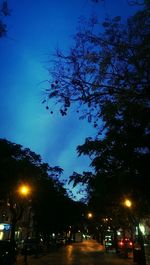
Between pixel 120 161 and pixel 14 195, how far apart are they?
26.2 metres

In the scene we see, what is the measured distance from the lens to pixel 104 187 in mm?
22016

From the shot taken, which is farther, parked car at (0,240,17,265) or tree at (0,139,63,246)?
tree at (0,139,63,246)

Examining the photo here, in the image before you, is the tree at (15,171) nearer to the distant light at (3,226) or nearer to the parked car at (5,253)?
the parked car at (5,253)

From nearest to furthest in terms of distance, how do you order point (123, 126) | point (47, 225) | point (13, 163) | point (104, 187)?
point (123, 126) → point (104, 187) → point (13, 163) → point (47, 225)

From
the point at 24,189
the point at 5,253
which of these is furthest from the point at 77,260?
the point at 5,253

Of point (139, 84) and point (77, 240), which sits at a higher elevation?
point (77, 240)

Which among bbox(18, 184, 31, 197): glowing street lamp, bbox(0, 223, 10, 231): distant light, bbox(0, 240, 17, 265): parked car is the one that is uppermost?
bbox(0, 223, 10, 231): distant light

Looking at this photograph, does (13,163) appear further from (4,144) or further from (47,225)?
(47,225)

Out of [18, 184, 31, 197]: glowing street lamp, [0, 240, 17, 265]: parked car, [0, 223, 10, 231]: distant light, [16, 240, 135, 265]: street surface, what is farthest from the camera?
[0, 223, 10, 231]: distant light

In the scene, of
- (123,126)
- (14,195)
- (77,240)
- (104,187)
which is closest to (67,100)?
(123,126)

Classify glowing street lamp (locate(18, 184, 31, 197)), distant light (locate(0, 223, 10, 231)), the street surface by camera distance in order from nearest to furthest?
1. glowing street lamp (locate(18, 184, 31, 197))
2. the street surface
3. distant light (locate(0, 223, 10, 231))

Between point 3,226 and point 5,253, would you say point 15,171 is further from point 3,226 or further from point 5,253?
point 3,226

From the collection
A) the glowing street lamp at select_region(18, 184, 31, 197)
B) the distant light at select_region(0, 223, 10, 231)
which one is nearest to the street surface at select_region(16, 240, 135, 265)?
the glowing street lamp at select_region(18, 184, 31, 197)

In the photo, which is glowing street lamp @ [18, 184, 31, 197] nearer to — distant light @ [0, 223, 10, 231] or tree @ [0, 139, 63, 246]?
tree @ [0, 139, 63, 246]
